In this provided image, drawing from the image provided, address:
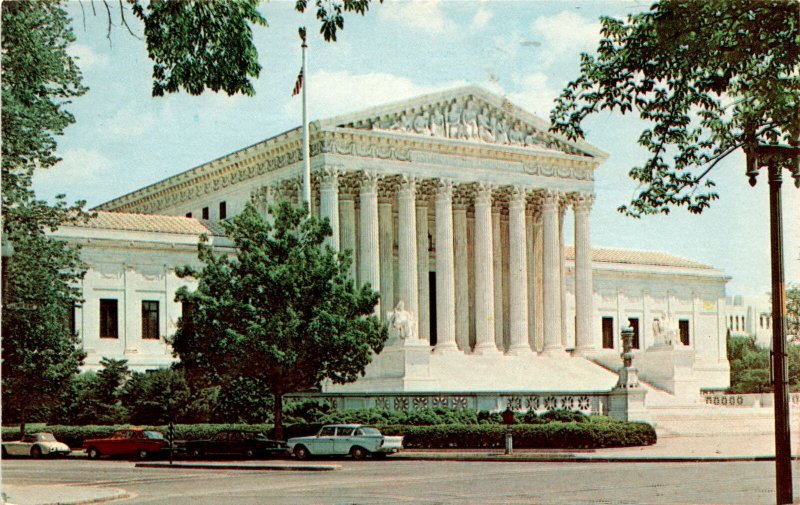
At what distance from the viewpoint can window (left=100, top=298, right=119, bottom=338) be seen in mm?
69125

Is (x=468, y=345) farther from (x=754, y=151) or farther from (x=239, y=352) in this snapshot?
(x=754, y=151)

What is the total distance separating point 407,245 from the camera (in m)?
67.6

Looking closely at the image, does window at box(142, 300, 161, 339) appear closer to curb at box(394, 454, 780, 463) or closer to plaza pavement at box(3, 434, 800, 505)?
plaza pavement at box(3, 434, 800, 505)

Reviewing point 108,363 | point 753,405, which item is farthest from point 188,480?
point 753,405

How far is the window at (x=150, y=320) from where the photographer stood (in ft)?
232

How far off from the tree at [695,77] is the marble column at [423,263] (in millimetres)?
51719

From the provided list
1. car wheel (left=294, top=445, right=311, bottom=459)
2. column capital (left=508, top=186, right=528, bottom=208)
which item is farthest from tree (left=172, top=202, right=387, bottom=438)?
column capital (left=508, top=186, right=528, bottom=208)

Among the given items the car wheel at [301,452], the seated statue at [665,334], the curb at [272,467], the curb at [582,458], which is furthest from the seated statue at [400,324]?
the curb at [272,467]

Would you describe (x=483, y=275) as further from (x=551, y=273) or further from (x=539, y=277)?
(x=539, y=277)

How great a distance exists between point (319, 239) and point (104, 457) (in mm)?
11868

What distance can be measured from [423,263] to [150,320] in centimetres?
1672

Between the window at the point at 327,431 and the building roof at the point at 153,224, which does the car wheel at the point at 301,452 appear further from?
the building roof at the point at 153,224

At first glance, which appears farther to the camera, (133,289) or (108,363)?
(133,289)

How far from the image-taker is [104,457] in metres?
43.0
